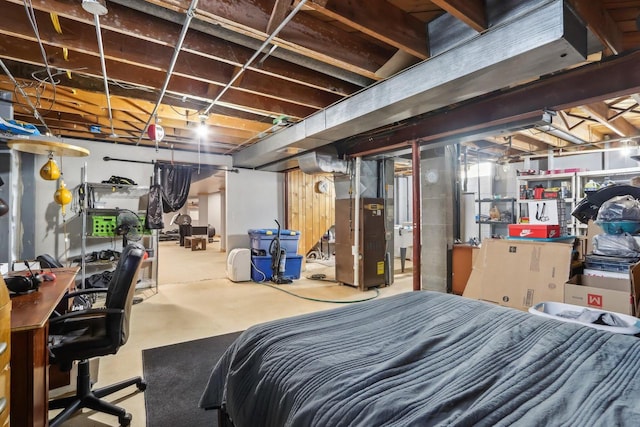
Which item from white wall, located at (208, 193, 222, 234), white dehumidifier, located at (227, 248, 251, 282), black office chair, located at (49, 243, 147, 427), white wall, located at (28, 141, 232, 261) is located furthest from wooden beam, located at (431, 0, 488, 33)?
white wall, located at (208, 193, 222, 234)

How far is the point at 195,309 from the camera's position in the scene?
414 centimetres

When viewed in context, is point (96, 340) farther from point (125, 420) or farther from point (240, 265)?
point (240, 265)

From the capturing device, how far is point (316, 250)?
28.2ft

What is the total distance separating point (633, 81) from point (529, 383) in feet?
8.52

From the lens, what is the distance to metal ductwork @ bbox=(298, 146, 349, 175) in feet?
16.0

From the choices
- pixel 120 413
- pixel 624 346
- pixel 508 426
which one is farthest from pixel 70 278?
pixel 624 346

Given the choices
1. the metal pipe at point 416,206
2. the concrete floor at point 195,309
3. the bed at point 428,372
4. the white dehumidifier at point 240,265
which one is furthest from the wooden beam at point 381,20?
the white dehumidifier at point 240,265

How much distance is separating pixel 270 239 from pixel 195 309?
6.72 feet

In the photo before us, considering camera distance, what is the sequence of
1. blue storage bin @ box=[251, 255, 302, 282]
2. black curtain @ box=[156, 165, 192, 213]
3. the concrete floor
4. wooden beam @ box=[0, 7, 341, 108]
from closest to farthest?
wooden beam @ box=[0, 7, 341, 108] → the concrete floor → black curtain @ box=[156, 165, 192, 213] → blue storage bin @ box=[251, 255, 302, 282]

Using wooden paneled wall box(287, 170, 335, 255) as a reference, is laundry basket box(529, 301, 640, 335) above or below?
below

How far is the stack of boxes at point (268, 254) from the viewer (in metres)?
5.83

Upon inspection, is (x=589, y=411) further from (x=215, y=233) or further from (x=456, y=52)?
(x=215, y=233)

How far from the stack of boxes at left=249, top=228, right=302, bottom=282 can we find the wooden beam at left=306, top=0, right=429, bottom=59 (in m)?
4.14

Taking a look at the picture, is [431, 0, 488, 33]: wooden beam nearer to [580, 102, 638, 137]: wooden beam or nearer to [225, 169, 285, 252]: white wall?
[580, 102, 638, 137]: wooden beam
